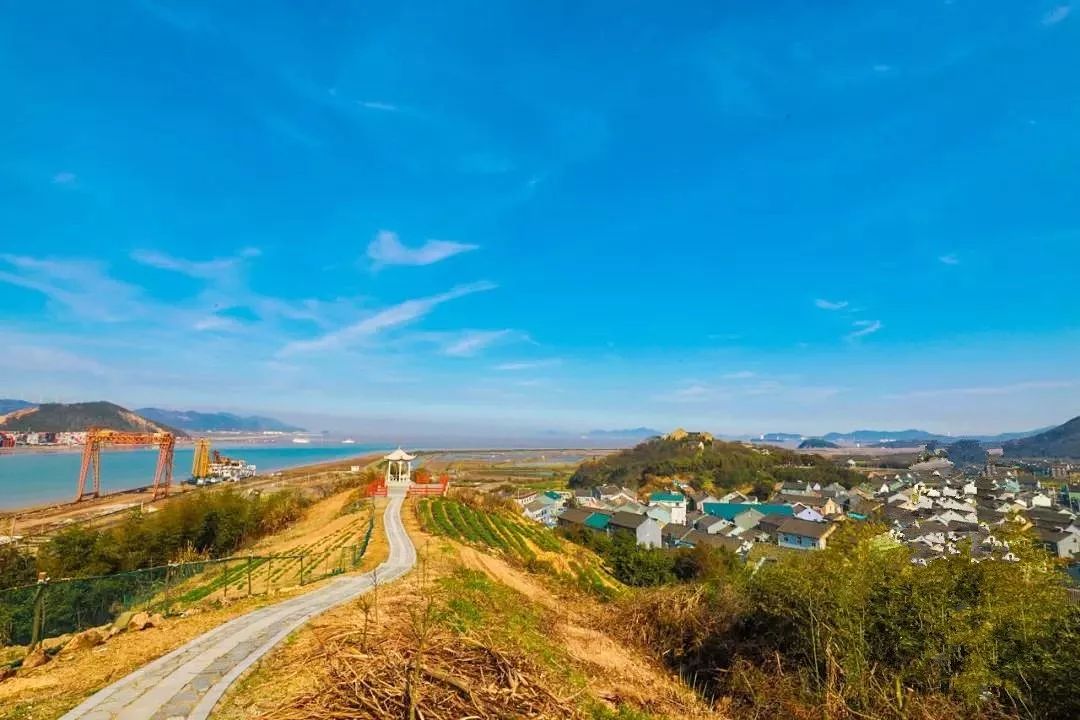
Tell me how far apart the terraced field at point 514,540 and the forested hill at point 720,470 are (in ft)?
209

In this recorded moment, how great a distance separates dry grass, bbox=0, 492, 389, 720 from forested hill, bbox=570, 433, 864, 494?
301ft

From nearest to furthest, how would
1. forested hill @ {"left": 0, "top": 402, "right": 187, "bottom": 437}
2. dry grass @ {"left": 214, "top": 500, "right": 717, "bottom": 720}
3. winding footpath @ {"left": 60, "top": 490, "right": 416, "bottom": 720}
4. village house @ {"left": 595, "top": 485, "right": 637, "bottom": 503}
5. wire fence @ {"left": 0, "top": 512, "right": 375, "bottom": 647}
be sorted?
dry grass @ {"left": 214, "top": 500, "right": 717, "bottom": 720} < winding footpath @ {"left": 60, "top": 490, "right": 416, "bottom": 720} < wire fence @ {"left": 0, "top": 512, "right": 375, "bottom": 647} < village house @ {"left": 595, "top": 485, "right": 637, "bottom": 503} < forested hill @ {"left": 0, "top": 402, "right": 187, "bottom": 437}

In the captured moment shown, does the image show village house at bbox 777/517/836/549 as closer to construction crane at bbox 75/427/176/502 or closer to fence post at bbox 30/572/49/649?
fence post at bbox 30/572/49/649

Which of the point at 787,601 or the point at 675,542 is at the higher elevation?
the point at 787,601

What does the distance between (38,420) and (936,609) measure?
251m

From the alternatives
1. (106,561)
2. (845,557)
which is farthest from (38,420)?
(845,557)

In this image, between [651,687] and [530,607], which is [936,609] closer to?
[651,687]

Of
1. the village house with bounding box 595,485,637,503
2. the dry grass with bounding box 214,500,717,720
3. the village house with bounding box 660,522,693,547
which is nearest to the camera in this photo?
the dry grass with bounding box 214,500,717,720

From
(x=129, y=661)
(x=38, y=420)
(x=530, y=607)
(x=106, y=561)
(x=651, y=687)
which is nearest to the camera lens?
(x=129, y=661)

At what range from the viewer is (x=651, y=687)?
10203 mm

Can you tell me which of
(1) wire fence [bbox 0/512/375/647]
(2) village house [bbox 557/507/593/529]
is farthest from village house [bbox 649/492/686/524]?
(1) wire fence [bbox 0/512/375/647]

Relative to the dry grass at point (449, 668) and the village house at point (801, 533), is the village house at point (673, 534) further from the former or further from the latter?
the dry grass at point (449, 668)

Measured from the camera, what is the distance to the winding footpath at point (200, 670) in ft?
19.8

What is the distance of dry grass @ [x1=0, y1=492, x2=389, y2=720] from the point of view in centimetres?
635
